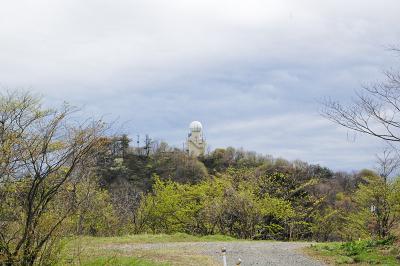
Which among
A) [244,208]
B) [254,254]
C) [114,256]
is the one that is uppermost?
[244,208]

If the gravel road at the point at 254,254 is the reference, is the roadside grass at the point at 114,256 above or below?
above

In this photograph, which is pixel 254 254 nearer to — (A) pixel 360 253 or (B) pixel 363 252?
(A) pixel 360 253

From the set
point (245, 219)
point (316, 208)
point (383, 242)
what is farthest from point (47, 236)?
point (316, 208)

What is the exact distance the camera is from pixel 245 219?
30.0 meters

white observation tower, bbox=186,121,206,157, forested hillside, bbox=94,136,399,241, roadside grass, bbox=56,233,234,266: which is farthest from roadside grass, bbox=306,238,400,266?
white observation tower, bbox=186,121,206,157

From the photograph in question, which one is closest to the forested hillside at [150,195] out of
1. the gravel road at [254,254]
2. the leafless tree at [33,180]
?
the leafless tree at [33,180]

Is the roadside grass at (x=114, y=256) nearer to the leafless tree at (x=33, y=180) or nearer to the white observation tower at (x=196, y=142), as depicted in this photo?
the leafless tree at (x=33, y=180)

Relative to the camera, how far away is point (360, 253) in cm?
1691

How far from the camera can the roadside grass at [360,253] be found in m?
15.6

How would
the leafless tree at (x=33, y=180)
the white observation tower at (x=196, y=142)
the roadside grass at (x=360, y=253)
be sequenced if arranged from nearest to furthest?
the leafless tree at (x=33, y=180) → the roadside grass at (x=360, y=253) → the white observation tower at (x=196, y=142)

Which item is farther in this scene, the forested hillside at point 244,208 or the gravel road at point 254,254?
the forested hillside at point 244,208

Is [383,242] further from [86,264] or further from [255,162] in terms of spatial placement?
[255,162]

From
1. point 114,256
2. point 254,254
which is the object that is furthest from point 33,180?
point 254,254

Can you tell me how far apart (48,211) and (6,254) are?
109 centimetres
